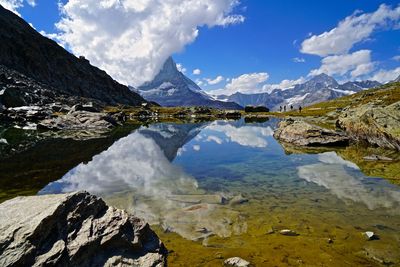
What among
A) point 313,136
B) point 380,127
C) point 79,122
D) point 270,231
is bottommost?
point 270,231

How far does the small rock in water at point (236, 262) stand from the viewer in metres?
13.8

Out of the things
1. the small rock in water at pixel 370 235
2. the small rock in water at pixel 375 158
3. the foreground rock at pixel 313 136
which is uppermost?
the foreground rock at pixel 313 136

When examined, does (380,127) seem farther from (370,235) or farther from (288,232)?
(288,232)

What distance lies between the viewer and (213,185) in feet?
91.9

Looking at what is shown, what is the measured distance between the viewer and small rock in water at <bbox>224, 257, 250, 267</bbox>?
1381 cm

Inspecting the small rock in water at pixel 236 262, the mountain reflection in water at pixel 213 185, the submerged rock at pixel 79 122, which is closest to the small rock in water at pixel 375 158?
the mountain reflection in water at pixel 213 185

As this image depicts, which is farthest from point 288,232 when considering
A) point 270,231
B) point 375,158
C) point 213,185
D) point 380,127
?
point 380,127

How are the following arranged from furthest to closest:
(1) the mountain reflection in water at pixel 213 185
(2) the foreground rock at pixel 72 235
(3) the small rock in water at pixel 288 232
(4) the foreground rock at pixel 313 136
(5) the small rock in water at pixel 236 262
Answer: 1. (4) the foreground rock at pixel 313 136
2. (1) the mountain reflection in water at pixel 213 185
3. (3) the small rock in water at pixel 288 232
4. (5) the small rock in water at pixel 236 262
5. (2) the foreground rock at pixel 72 235

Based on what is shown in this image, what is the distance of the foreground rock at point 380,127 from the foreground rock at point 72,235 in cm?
3781

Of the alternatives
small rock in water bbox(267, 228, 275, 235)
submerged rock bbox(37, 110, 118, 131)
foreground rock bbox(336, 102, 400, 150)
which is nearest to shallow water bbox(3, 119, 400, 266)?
small rock in water bbox(267, 228, 275, 235)

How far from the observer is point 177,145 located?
2309 inches

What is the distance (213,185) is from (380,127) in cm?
2860

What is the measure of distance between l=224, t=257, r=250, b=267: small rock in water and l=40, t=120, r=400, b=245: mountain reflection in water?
3.30 meters

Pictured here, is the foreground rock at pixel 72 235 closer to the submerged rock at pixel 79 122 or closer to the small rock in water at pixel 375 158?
the small rock in water at pixel 375 158
